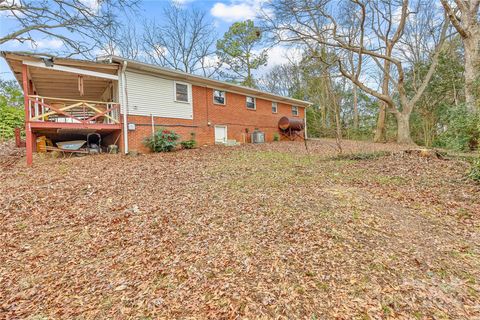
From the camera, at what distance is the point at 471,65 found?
9539mm

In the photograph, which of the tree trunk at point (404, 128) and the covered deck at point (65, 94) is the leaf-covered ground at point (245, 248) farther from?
the tree trunk at point (404, 128)

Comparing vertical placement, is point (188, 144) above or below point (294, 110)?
below

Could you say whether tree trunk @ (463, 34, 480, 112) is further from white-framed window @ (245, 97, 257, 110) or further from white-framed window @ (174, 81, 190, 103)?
white-framed window @ (174, 81, 190, 103)

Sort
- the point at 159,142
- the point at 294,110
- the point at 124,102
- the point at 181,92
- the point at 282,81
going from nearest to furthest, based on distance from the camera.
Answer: the point at 124,102 < the point at 159,142 < the point at 181,92 < the point at 294,110 < the point at 282,81

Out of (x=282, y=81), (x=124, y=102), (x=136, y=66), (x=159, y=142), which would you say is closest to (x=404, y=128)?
(x=282, y=81)

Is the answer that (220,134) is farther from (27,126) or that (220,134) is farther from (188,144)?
(27,126)

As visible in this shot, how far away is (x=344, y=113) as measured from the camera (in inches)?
1083

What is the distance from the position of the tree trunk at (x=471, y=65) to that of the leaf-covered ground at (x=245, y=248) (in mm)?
4918

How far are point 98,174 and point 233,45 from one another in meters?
20.4

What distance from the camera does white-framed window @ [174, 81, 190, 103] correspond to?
1257cm

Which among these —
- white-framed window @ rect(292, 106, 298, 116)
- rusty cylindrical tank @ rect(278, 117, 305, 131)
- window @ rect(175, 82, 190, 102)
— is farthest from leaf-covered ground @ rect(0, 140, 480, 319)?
white-framed window @ rect(292, 106, 298, 116)

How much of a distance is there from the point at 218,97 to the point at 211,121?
162 centimetres

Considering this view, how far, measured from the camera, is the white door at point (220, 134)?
14475mm

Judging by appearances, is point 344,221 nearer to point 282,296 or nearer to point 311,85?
point 282,296
